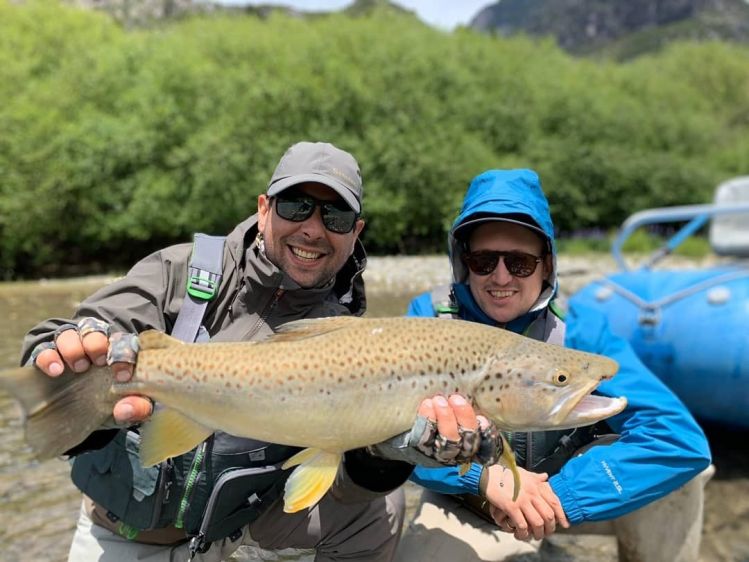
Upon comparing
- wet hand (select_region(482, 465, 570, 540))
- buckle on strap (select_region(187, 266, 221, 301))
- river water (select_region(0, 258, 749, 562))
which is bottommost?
river water (select_region(0, 258, 749, 562))

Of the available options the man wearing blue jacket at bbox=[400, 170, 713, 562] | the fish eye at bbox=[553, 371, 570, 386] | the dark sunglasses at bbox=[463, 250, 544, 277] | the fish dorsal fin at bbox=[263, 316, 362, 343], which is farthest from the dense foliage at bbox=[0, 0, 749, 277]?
the fish eye at bbox=[553, 371, 570, 386]

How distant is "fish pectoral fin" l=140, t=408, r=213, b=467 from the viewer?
2580 mm

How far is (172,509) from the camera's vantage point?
9.86ft

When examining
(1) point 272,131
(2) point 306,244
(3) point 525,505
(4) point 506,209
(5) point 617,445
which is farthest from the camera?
(1) point 272,131

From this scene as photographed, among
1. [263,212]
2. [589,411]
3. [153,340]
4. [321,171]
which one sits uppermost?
[321,171]

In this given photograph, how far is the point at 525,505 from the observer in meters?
3.08

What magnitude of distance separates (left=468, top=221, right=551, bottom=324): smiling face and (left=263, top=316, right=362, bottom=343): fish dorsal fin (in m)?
1.08

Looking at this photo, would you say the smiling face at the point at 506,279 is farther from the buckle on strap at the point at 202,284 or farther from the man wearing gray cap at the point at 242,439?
the buckle on strap at the point at 202,284

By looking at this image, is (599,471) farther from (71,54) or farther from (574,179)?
(71,54)

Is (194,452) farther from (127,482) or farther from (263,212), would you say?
(263,212)

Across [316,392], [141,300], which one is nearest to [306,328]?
[316,392]

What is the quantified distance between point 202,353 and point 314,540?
4.37ft

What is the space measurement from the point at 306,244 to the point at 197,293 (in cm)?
59

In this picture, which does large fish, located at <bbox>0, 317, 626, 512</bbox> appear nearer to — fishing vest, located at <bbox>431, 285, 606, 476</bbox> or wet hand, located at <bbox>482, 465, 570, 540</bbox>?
wet hand, located at <bbox>482, 465, 570, 540</bbox>
